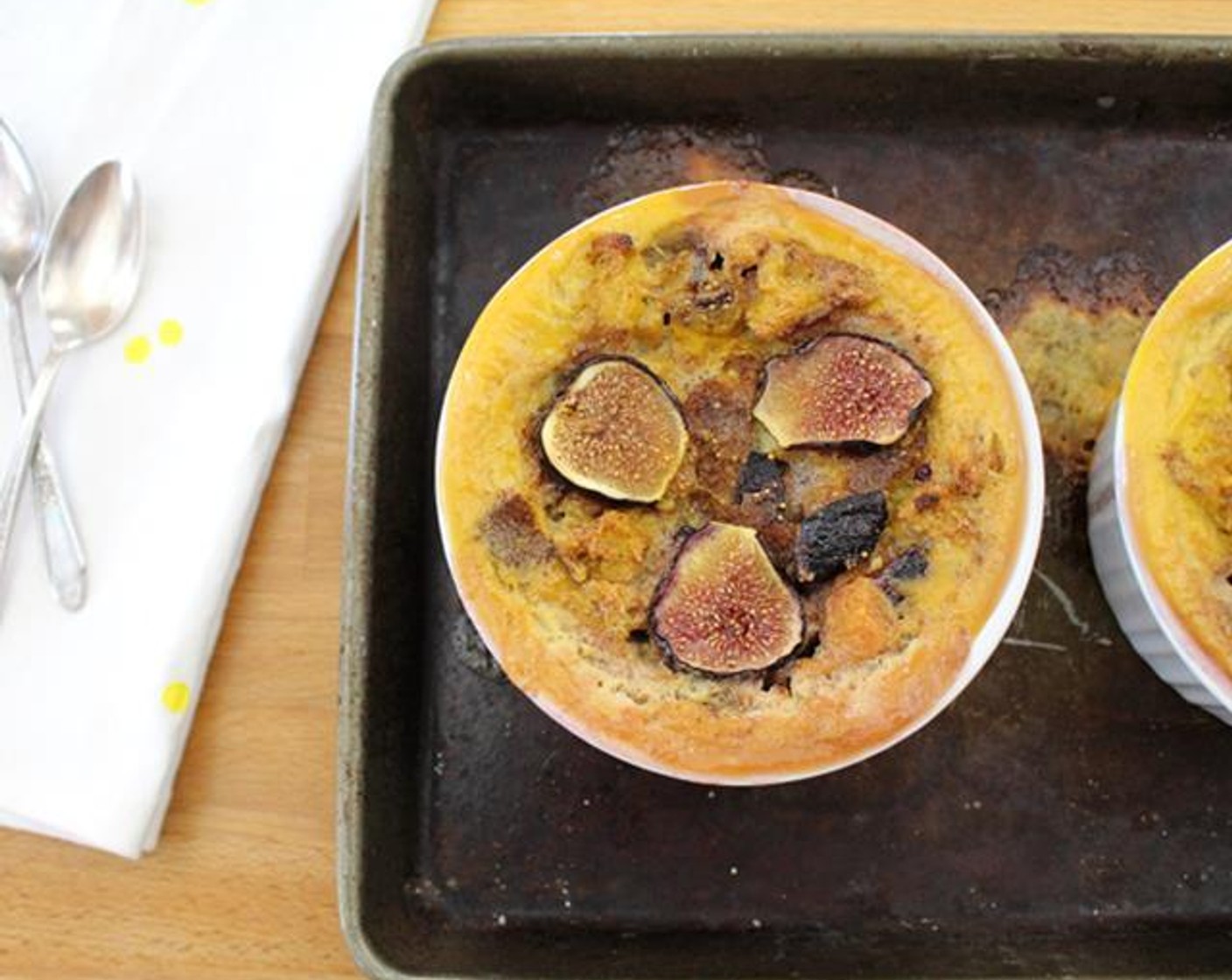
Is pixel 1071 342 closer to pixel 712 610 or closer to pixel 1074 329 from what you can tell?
pixel 1074 329

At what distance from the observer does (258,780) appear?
212 centimetres

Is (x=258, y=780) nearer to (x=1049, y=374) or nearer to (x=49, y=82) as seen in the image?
(x=49, y=82)

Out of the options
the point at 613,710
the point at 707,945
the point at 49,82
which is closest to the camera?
the point at 613,710

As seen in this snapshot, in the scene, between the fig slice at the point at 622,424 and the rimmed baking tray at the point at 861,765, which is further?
the rimmed baking tray at the point at 861,765

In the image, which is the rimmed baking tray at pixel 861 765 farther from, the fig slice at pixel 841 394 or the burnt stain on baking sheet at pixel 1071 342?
the fig slice at pixel 841 394

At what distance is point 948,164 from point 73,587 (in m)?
1.56

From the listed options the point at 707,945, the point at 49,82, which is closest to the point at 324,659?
the point at 707,945

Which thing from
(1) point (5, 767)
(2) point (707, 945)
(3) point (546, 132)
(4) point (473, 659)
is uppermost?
(3) point (546, 132)

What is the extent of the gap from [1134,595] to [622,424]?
783 millimetres

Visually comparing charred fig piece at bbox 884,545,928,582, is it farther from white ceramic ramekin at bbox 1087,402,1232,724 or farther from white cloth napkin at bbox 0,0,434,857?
white cloth napkin at bbox 0,0,434,857

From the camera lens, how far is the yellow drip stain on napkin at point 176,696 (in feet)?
6.96

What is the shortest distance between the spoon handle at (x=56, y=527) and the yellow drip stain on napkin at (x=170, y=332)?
22 centimetres

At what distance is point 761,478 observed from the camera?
1862 mm

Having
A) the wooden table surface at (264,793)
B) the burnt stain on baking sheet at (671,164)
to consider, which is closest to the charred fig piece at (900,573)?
the burnt stain on baking sheet at (671,164)
